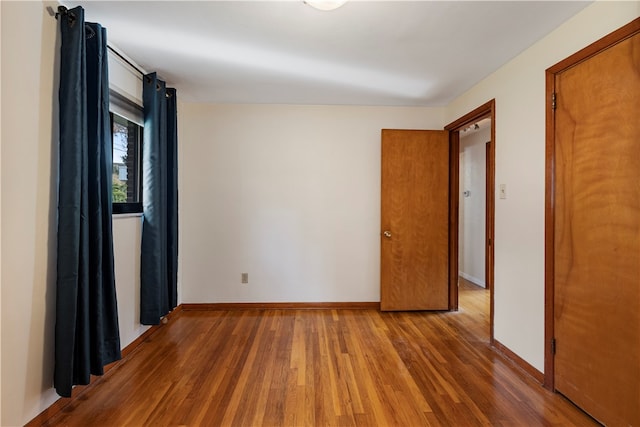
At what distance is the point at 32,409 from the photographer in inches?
65.5

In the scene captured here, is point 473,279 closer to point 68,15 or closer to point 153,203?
point 153,203

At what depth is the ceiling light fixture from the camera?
5.43 feet

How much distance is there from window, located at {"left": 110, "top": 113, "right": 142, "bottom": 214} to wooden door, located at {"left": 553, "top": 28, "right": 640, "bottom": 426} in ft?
10.4

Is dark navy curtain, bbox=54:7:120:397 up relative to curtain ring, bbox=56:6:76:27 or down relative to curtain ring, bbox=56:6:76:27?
down

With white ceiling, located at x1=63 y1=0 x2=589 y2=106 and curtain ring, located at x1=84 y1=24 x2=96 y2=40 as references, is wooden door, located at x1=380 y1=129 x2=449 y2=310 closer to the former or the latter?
white ceiling, located at x1=63 y1=0 x2=589 y2=106

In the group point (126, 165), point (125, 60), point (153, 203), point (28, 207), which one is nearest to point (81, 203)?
point (28, 207)

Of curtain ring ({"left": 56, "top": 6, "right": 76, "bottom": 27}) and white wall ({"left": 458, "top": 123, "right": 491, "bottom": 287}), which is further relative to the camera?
white wall ({"left": 458, "top": 123, "right": 491, "bottom": 287})

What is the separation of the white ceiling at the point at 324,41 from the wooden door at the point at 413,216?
24.7 inches

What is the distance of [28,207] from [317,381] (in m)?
1.97

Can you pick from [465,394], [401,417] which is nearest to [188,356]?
[401,417]

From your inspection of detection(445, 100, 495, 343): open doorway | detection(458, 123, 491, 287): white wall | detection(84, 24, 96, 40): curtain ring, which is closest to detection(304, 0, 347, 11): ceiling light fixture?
detection(84, 24, 96, 40): curtain ring

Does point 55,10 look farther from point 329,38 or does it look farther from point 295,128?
point 295,128

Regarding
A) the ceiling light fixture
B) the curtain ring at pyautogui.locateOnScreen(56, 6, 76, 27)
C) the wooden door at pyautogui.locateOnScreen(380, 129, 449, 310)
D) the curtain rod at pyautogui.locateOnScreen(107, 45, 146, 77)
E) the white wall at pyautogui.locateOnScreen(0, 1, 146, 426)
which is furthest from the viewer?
the wooden door at pyautogui.locateOnScreen(380, 129, 449, 310)

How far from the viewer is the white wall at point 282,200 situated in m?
3.60
